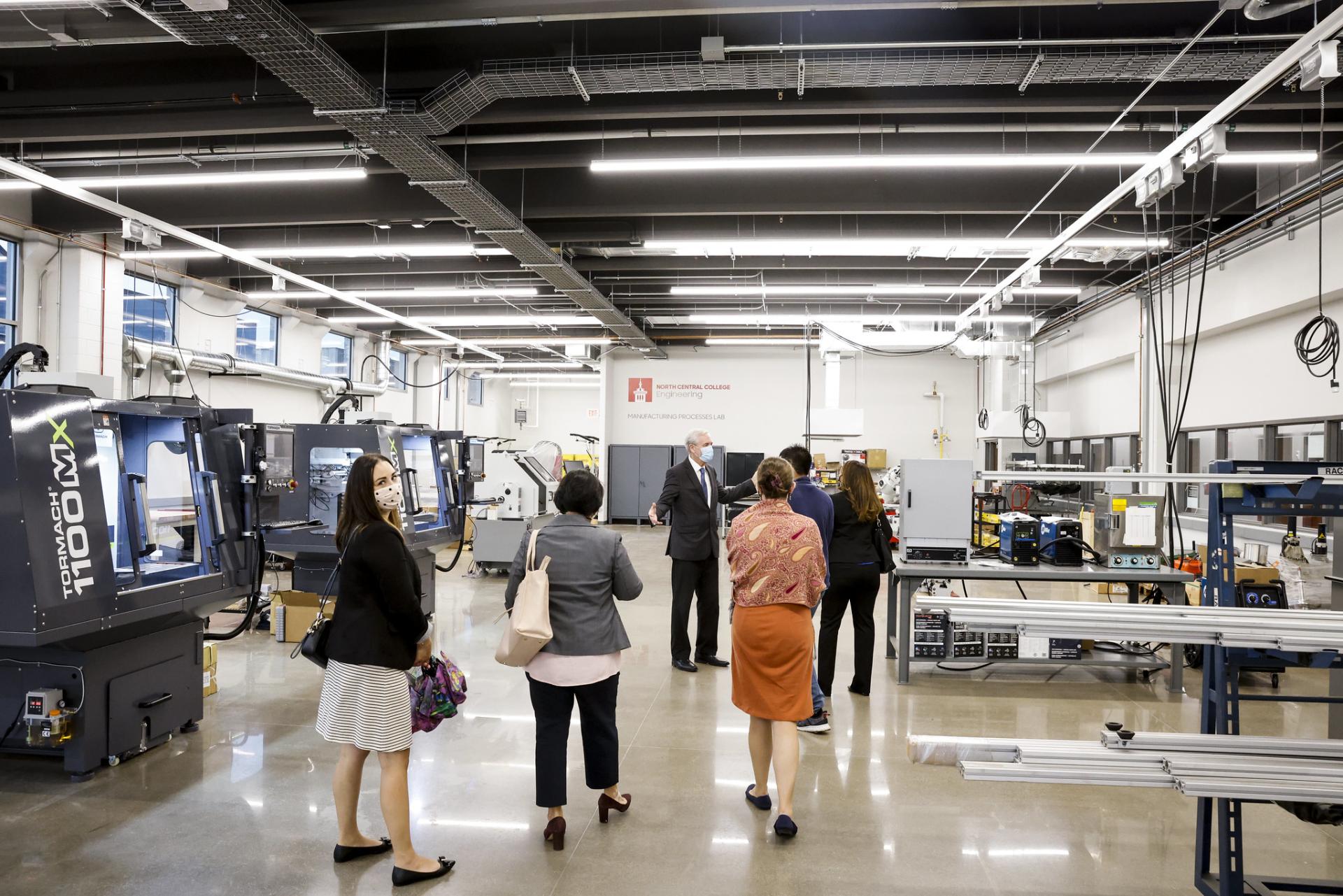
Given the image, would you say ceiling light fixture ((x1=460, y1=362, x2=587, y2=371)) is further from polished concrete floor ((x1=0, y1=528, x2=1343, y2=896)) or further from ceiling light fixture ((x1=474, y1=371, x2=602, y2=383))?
polished concrete floor ((x1=0, y1=528, x2=1343, y2=896))

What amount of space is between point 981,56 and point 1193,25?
1.39 metres

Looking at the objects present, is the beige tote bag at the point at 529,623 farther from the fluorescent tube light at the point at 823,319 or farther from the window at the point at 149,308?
the window at the point at 149,308

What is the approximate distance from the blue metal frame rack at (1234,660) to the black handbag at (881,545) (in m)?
1.81

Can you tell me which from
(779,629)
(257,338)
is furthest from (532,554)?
(257,338)

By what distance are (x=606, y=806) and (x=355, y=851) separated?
904 mm

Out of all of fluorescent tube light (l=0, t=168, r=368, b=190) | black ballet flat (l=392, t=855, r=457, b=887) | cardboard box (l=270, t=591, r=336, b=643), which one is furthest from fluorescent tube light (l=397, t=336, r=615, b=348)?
black ballet flat (l=392, t=855, r=457, b=887)

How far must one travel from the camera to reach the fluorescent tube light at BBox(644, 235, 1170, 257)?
7.61 m

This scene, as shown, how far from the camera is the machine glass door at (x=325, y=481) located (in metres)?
6.22

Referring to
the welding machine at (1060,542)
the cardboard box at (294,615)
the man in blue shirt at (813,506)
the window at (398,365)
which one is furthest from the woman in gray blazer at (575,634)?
the window at (398,365)

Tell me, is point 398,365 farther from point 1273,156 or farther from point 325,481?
point 1273,156

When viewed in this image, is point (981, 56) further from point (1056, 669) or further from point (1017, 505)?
point (1017, 505)

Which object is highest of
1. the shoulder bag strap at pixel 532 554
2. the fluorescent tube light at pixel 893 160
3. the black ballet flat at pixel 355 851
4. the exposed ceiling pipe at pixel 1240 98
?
the fluorescent tube light at pixel 893 160

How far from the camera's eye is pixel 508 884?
8.45 feet

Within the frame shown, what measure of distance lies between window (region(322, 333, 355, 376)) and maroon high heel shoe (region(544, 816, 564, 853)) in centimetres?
1309
